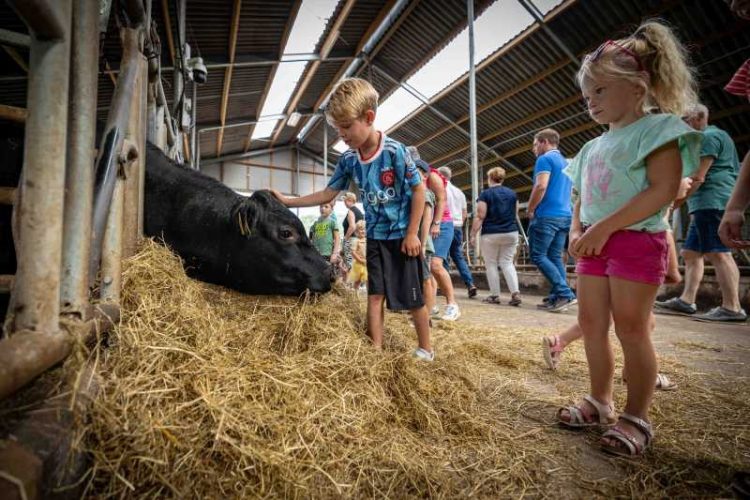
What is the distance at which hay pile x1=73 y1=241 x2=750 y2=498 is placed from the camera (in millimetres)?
948

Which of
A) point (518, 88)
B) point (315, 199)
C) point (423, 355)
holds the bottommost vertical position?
point (423, 355)

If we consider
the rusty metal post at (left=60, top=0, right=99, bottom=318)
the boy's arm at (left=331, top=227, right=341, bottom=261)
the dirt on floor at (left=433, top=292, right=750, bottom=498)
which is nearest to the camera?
the rusty metal post at (left=60, top=0, right=99, bottom=318)

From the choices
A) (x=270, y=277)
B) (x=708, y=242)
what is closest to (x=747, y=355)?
(x=708, y=242)

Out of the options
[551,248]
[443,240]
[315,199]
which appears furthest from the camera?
[551,248]

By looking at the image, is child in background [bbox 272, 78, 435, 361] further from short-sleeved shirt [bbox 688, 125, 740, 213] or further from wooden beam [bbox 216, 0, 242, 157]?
wooden beam [bbox 216, 0, 242, 157]

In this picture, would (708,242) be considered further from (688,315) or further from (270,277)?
(270,277)

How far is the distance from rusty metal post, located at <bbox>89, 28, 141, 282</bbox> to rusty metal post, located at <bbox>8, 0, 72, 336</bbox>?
0.37m

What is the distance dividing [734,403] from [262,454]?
218cm

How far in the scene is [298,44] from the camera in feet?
39.5

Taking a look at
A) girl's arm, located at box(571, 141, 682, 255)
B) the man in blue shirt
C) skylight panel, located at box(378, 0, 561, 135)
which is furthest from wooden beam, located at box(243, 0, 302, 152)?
girl's arm, located at box(571, 141, 682, 255)

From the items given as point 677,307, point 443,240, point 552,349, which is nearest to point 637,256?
point 552,349

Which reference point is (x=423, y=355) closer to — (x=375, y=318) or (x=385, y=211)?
(x=375, y=318)

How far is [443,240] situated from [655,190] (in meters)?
3.02

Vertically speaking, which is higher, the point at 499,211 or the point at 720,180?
the point at 720,180
